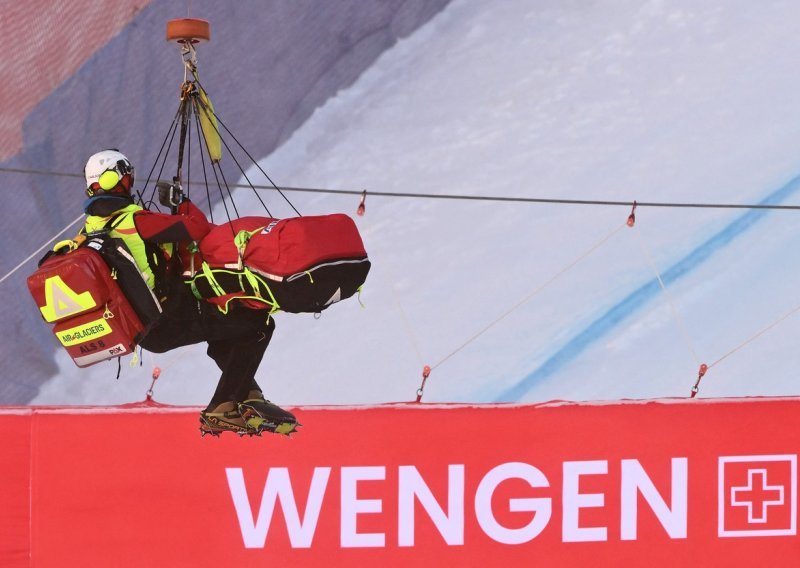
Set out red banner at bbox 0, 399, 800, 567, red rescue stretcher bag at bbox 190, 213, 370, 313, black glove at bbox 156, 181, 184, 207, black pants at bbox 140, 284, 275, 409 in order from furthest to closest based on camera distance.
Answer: red banner at bbox 0, 399, 800, 567 → black pants at bbox 140, 284, 275, 409 → black glove at bbox 156, 181, 184, 207 → red rescue stretcher bag at bbox 190, 213, 370, 313

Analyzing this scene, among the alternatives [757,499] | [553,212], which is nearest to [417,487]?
[757,499]

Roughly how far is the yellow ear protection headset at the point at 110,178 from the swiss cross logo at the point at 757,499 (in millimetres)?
2764

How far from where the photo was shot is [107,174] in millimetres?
3680

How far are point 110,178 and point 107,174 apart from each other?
12 millimetres

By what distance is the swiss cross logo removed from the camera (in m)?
5.50

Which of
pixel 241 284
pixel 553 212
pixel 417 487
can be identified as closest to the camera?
pixel 241 284

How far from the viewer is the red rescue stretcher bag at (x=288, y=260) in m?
3.51

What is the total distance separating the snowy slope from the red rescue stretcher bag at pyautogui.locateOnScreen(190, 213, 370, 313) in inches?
99.1

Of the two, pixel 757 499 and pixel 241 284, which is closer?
pixel 241 284

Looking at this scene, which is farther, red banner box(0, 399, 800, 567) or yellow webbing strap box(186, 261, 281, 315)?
red banner box(0, 399, 800, 567)

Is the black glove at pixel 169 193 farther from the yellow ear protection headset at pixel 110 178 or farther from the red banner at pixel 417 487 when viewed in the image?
the red banner at pixel 417 487

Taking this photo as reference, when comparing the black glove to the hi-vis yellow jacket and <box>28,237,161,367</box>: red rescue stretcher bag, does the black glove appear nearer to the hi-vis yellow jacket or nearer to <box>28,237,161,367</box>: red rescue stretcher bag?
the hi-vis yellow jacket

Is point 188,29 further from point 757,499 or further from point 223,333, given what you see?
point 757,499

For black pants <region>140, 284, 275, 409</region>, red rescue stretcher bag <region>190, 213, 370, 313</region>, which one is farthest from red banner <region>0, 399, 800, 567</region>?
red rescue stretcher bag <region>190, 213, 370, 313</region>
